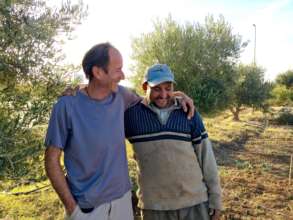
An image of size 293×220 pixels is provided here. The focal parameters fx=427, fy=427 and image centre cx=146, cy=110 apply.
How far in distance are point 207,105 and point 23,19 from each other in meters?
15.8

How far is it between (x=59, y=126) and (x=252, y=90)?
28901 millimetres

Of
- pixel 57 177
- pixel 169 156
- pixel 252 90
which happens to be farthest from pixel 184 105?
pixel 252 90

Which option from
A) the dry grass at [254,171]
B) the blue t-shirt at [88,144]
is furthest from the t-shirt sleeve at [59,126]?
the dry grass at [254,171]

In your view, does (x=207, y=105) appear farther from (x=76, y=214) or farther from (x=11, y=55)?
(x=76, y=214)

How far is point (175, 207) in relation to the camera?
331 cm

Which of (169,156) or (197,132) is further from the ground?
(197,132)

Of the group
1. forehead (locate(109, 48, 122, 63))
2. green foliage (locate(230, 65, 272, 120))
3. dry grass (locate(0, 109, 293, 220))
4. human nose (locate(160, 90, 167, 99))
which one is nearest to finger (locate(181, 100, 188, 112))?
human nose (locate(160, 90, 167, 99))

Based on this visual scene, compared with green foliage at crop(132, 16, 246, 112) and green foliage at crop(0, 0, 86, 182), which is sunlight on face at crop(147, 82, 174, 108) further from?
green foliage at crop(132, 16, 246, 112)

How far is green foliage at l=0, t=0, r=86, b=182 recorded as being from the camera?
402 centimetres

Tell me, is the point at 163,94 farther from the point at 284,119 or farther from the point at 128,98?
the point at 284,119

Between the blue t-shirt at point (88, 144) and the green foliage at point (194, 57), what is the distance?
15273mm

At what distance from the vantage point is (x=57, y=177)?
2783 mm

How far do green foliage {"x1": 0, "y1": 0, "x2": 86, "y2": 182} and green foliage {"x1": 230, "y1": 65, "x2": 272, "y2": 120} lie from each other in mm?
26098

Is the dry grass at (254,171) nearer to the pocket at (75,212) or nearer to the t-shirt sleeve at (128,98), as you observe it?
the t-shirt sleeve at (128,98)
